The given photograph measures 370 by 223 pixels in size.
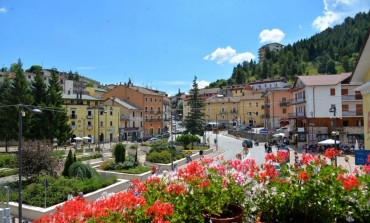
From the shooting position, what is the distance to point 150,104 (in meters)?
72.3

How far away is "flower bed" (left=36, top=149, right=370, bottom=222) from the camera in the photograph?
3.11 metres

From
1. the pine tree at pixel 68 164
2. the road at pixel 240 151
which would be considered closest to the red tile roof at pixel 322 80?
the road at pixel 240 151

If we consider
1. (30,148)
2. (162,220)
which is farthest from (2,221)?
(162,220)

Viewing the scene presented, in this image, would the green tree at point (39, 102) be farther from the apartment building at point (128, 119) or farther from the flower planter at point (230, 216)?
the flower planter at point (230, 216)

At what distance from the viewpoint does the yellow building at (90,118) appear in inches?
2156

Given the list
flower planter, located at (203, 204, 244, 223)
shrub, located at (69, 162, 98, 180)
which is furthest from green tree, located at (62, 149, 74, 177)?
flower planter, located at (203, 204, 244, 223)

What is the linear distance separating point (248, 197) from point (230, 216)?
41 centimetres

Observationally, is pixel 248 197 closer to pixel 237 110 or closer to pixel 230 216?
pixel 230 216

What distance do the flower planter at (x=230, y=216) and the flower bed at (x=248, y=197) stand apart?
7cm

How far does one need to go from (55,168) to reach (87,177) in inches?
86.9

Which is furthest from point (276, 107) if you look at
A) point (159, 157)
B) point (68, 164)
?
point (68, 164)

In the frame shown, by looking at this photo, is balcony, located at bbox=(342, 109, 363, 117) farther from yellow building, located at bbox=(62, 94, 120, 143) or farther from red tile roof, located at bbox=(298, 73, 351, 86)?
yellow building, located at bbox=(62, 94, 120, 143)

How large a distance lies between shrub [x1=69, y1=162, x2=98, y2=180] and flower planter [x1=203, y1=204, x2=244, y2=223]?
17.6 metres

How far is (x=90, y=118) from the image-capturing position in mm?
56688
